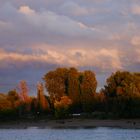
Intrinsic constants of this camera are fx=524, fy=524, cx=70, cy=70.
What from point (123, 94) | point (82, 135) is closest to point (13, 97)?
point (123, 94)

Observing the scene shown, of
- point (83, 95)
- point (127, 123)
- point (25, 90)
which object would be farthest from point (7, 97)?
point (127, 123)

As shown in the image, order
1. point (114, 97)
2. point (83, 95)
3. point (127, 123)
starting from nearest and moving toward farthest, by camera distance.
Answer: point (127, 123) < point (114, 97) < point (83, 95)

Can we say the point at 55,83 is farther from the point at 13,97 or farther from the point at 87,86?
the point at 13,97

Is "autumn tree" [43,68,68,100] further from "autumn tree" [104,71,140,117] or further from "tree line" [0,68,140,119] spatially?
"autumn tree" [104,71,140,117]

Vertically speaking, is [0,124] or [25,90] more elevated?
[25,90]

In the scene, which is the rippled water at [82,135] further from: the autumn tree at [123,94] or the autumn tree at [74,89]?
the autumn tree at [74,89]

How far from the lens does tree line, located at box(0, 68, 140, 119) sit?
451 feet

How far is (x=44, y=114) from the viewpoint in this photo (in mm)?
157000

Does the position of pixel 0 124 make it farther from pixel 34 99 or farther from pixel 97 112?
pixel 97 112

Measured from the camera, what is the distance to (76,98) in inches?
6088

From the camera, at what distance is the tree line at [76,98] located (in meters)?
137

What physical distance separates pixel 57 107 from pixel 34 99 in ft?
56.3

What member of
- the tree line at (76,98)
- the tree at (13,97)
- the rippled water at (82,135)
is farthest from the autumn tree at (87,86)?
the rippled water at (82,135)

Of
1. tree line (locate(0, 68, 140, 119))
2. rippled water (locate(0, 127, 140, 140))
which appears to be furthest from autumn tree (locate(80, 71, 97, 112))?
rippled water (locate(0, 127, 140, 140))
